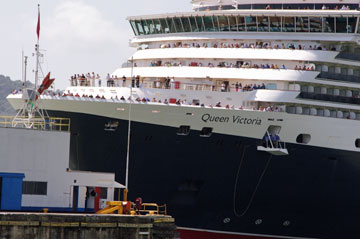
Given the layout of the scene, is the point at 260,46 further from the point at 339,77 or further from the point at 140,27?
the point at 140,27

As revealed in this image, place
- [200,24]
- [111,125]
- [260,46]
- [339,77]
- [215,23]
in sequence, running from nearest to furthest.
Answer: [111,125] < [260,46] < [339,77] < [215,23] < [200,24]

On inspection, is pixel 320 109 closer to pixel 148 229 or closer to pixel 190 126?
pixel 190 126

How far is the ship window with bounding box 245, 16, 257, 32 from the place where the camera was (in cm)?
5397

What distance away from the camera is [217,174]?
50.0 meters

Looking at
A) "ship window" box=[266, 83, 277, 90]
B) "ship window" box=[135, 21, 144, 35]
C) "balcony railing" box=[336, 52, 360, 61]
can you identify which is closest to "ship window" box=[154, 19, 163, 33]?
"ship window" box=[135, 21, 144, 35]

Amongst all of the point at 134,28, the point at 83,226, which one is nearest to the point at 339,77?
the point at 134,28

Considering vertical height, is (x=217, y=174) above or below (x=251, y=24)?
below

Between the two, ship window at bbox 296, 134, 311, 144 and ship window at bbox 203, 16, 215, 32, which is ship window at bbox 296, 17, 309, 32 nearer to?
ship window at bbox 203, 16, 215, 32

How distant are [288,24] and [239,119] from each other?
22.3 feet

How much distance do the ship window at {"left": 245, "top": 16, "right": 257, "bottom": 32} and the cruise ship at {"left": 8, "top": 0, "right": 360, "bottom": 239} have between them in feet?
0.18

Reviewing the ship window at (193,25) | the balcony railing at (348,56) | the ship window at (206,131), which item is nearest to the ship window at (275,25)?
the balcony railing at (348,56)

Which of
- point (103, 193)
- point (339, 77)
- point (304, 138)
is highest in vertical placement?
point (339, 77)

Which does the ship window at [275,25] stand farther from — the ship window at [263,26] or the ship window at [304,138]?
the ship window at [304,138]

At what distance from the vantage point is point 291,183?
51.3m
